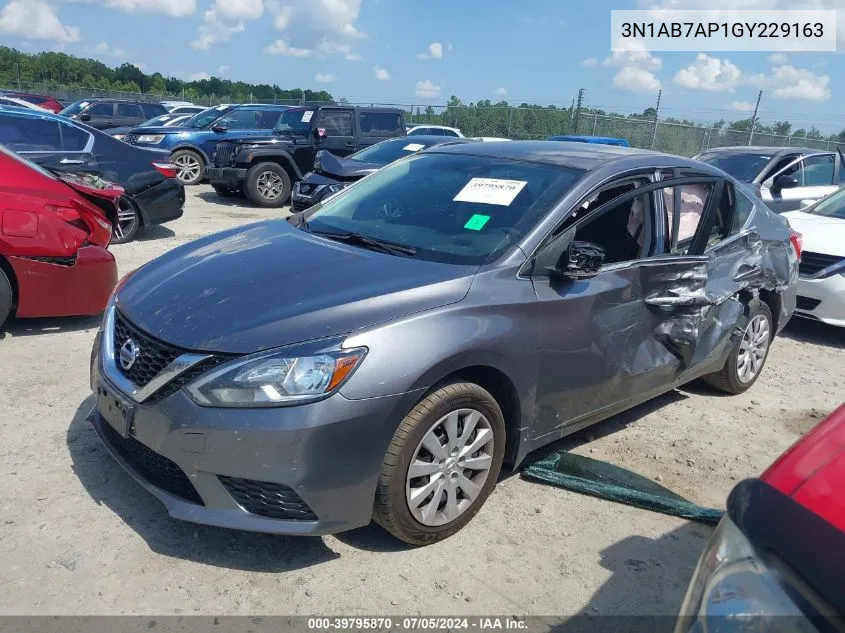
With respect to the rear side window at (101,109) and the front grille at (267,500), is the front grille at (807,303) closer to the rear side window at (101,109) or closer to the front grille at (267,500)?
the front grille at (267,500)

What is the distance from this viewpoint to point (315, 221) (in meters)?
4.03

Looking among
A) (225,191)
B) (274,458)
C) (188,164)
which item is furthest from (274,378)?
(188,164)

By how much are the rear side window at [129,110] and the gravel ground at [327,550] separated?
18.5 meters

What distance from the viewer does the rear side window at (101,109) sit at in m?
19.6

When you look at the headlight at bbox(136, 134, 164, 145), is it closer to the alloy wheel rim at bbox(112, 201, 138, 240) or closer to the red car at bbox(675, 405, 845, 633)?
the alloy wheel rim at bbox(112, 201, 138, 240)

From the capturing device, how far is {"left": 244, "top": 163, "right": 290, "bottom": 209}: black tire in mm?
12461

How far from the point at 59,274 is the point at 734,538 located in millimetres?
4923

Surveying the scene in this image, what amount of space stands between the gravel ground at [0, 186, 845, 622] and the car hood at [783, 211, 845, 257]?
3283 millimetres

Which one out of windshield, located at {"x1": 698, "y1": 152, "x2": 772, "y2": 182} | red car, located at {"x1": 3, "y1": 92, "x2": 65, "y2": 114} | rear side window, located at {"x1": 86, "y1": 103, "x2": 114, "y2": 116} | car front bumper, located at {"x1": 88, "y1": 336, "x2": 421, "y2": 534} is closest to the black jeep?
windshield, located at {"x1": 698, "y1": 152, "x2": 772, "y2": 182}

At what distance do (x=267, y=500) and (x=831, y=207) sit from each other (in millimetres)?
7383

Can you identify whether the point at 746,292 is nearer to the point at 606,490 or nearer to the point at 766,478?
the point at 606,490

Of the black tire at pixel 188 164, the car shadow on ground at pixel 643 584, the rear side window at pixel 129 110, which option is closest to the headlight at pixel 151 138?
the black tire at pixel 188 164

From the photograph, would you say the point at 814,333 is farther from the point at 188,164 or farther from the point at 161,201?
the point at 188,164

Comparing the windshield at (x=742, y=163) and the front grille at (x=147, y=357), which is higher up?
the windshield at (x=742, y=163)
